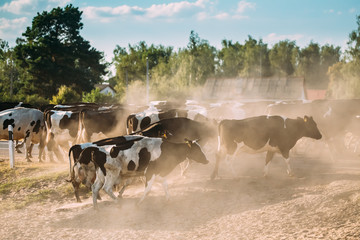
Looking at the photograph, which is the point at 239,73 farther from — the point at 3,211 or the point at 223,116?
the point at 3,211

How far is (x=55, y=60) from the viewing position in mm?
43625

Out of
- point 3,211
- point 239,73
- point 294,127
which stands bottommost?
point 3,211

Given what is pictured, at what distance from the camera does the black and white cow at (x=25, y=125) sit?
1412cm

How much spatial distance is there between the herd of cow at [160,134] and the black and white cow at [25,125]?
4cm

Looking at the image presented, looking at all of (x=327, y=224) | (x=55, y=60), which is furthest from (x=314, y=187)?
(x=55, y=60)

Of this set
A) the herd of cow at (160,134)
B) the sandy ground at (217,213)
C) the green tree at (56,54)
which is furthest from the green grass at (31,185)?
the green tree at (56,54)

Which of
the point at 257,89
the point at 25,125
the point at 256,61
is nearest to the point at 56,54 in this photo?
the point at 257,89

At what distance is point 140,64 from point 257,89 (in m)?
37.5

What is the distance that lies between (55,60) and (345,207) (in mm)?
41845

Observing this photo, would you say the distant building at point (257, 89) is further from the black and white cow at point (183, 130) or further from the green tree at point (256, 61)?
the black and white cow at point (183, 130)

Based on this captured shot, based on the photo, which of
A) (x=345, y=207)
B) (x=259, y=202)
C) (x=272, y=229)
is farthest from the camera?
(x=259, y=202)

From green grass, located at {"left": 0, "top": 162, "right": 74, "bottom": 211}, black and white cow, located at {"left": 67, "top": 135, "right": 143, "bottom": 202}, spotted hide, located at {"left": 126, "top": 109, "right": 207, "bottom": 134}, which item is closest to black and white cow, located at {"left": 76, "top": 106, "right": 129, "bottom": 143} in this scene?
spotted hide, located at {"left": 126, "top": 109, "right": 207, "bottom": 134}

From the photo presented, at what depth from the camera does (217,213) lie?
24.3ft

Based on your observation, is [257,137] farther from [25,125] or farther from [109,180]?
[25,125]
